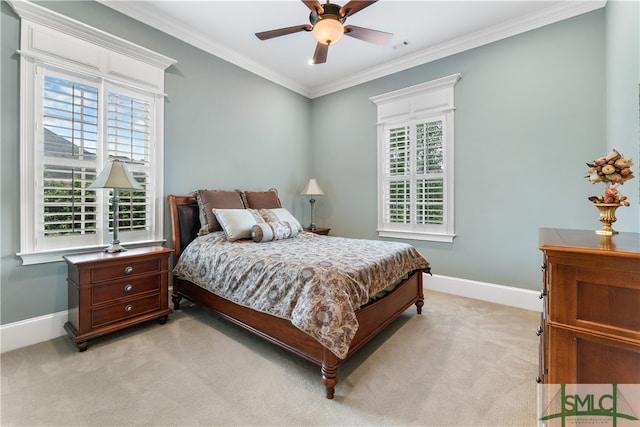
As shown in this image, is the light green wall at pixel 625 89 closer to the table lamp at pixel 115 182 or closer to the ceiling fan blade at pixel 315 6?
the ceiling fan blade at pixel 315 6

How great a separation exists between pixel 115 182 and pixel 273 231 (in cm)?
145

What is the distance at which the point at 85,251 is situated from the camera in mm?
2475

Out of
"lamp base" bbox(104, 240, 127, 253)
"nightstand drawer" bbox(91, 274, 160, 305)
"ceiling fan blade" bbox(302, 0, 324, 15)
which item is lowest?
"nightstand drawer" bbox(91, 274, 160, 305)

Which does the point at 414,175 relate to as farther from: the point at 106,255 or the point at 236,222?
the point at 106,255

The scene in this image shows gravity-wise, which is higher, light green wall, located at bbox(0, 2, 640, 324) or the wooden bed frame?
light green wall, located at bbox(0, 2, 640, 324)

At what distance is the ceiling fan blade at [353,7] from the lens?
2.01 metres

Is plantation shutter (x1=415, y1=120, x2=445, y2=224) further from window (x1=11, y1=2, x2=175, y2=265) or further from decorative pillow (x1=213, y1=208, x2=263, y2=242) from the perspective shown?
window (x1=11, y1=2, x2=175, y2=265)

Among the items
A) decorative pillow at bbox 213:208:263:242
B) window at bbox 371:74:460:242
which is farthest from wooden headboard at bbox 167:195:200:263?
window at bbox 371:74:460:242

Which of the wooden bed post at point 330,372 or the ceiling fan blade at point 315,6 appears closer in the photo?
the wooden bed post at point 330,372

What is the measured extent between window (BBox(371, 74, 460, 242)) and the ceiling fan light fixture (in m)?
1.87

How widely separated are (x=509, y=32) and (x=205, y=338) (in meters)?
4.45

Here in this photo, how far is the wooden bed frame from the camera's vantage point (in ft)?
5.63

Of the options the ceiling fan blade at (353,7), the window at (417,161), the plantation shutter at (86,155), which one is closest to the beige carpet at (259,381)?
the plantation shutter at (86,155)

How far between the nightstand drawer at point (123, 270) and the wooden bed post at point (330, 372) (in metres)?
1.80
